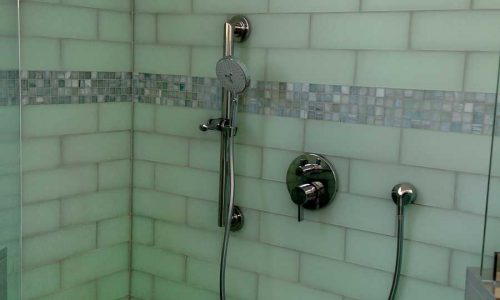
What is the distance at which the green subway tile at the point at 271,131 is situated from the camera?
74.4 inches

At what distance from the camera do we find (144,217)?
2324 mm

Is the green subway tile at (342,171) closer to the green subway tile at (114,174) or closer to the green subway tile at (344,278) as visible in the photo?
the green subway tile at (344,278)

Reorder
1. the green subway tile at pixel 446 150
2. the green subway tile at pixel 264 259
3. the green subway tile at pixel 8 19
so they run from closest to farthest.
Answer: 1. the green subway tile at pixel 8 19
2. the green subway tile at pixel 446 150
3. the green subway tile at pixel 264 259

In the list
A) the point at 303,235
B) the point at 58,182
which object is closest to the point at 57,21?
the point at 58,182

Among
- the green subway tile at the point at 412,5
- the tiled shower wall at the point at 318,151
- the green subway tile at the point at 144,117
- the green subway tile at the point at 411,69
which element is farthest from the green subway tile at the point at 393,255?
the green subway tile at the point at 144,117

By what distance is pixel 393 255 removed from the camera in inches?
67.9

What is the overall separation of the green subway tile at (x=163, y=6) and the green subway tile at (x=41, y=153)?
0.59 meters

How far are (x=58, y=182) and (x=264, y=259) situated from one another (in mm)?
744

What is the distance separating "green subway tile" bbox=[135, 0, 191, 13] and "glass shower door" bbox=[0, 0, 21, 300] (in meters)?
0.70

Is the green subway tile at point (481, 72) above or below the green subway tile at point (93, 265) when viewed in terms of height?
above

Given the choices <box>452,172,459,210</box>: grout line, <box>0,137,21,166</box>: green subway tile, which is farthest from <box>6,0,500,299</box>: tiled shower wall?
<box>0,137,21,166</box>: green subway tile

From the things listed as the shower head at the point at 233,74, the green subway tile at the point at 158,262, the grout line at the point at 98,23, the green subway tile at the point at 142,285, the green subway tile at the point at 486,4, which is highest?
the green subway tile at the point at 486,4

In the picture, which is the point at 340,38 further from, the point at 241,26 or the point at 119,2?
the point at 119,2

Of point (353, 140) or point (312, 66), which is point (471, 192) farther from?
point (312, 66)
